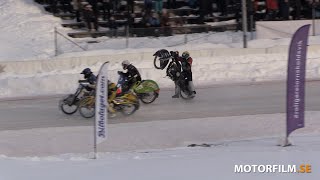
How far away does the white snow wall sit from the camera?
18594 millimetres

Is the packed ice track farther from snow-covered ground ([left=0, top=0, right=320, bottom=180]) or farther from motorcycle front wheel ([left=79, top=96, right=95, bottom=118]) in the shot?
snow-covered ground ([left=0, top=0, right=320, bottom=180])

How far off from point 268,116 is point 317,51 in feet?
28.5

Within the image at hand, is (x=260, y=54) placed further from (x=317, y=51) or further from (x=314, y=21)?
(x=314, y=21)

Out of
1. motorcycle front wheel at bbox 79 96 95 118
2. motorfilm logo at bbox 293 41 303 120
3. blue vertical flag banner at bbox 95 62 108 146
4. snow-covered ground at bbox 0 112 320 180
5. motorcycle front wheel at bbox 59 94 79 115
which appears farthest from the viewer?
motorcycle front wheel at bbox 59 94 79 115

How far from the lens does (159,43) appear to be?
22.4 metres

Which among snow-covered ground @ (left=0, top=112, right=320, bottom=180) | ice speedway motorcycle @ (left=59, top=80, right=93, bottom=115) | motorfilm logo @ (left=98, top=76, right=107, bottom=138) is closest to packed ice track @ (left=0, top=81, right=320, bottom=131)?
ice speedway motorcycle @ (left=59, top=80, right=93, bottom=115)

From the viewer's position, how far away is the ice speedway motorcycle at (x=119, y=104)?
1377 centimetres

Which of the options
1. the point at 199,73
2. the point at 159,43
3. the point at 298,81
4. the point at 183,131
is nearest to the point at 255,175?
the point at 298,81

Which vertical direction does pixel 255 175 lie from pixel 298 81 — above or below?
below

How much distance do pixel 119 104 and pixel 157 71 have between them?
18.7 ft

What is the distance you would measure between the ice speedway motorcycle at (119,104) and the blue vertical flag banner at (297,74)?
215 inches

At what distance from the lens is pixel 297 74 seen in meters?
9.24

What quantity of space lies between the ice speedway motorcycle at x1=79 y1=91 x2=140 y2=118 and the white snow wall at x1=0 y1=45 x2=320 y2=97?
14.8 ft

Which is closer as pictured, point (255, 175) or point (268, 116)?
point (255, 175)
